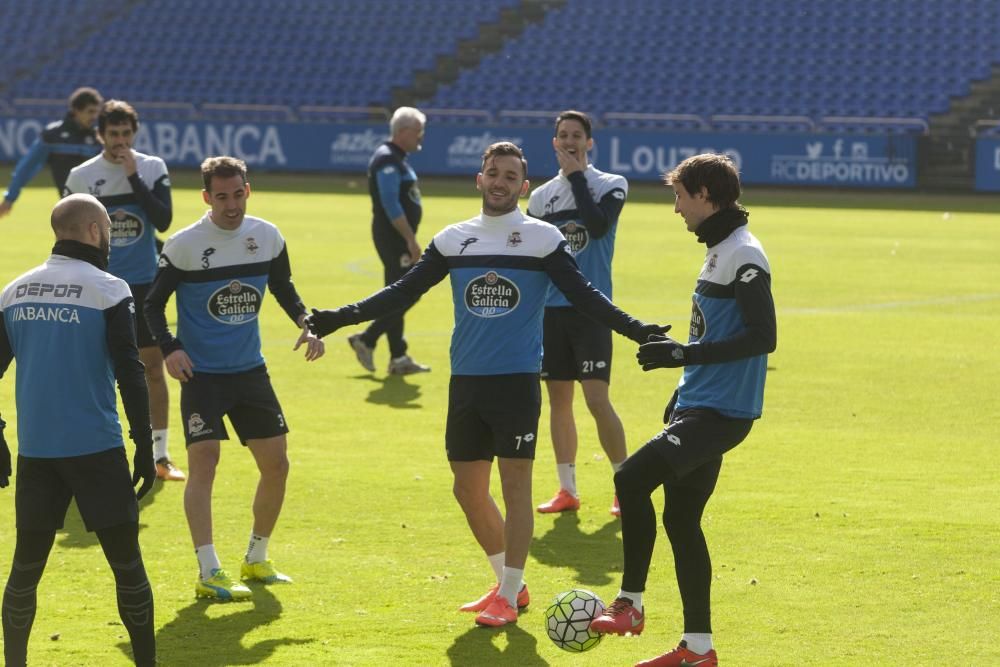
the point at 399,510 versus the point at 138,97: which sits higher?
the point at 399,510

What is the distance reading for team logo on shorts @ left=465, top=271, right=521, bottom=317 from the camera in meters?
6.97

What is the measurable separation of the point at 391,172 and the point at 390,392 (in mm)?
2083

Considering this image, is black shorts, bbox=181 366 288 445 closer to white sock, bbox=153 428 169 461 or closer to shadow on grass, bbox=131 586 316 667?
shadow on grass, bbox=131 586 316 667

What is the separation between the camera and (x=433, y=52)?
44.1 meters

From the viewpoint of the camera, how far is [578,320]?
918 centimetres

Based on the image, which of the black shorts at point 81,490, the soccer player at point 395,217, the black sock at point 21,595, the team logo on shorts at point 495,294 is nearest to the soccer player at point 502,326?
the team logo on shorts at point 495,294

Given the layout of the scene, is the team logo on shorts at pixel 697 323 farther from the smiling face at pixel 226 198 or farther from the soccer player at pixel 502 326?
the smiling face at pixel 226 198

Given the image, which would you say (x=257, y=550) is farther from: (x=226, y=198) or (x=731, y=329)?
(x=731, y=329)

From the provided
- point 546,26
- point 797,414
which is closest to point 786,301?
point 797,414

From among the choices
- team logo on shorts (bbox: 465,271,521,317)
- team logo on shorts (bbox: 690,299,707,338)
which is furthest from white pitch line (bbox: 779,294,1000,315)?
team logo on shorts (bbox: 690,299,707,338)

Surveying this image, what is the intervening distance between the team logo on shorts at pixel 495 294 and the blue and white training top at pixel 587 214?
221cm

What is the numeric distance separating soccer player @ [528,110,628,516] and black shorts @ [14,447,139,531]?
146 inches

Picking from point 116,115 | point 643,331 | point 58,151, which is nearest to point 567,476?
point 643,331

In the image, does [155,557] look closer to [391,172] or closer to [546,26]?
[391,172]
